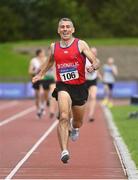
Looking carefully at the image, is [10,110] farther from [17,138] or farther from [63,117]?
[63,117]

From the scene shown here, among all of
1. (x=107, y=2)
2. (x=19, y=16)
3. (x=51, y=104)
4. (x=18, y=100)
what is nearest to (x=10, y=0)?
(x=19, y=16)

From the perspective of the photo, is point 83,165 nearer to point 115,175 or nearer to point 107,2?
point 115,175

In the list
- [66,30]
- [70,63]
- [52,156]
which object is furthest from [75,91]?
[52,156]

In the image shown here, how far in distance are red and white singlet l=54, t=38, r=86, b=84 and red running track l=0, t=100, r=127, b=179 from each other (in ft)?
4.30

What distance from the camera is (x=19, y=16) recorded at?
8038 cm

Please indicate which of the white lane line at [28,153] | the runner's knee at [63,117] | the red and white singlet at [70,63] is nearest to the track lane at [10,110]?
the white lane line at [28,153]

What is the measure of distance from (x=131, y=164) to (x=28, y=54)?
5050 centimetres

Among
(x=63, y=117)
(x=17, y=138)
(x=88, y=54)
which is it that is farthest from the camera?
(x=17, y=138)

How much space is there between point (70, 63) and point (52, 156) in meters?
1.84

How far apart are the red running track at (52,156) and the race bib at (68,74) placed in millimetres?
1311

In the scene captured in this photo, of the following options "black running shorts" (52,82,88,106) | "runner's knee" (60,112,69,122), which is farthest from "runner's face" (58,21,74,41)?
"runner's knee" (60,112,69,122)

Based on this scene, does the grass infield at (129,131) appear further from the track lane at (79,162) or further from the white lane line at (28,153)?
the white lane line at (28,153)

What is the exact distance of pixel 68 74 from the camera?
1116 cm

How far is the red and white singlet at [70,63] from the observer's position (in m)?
11.2
